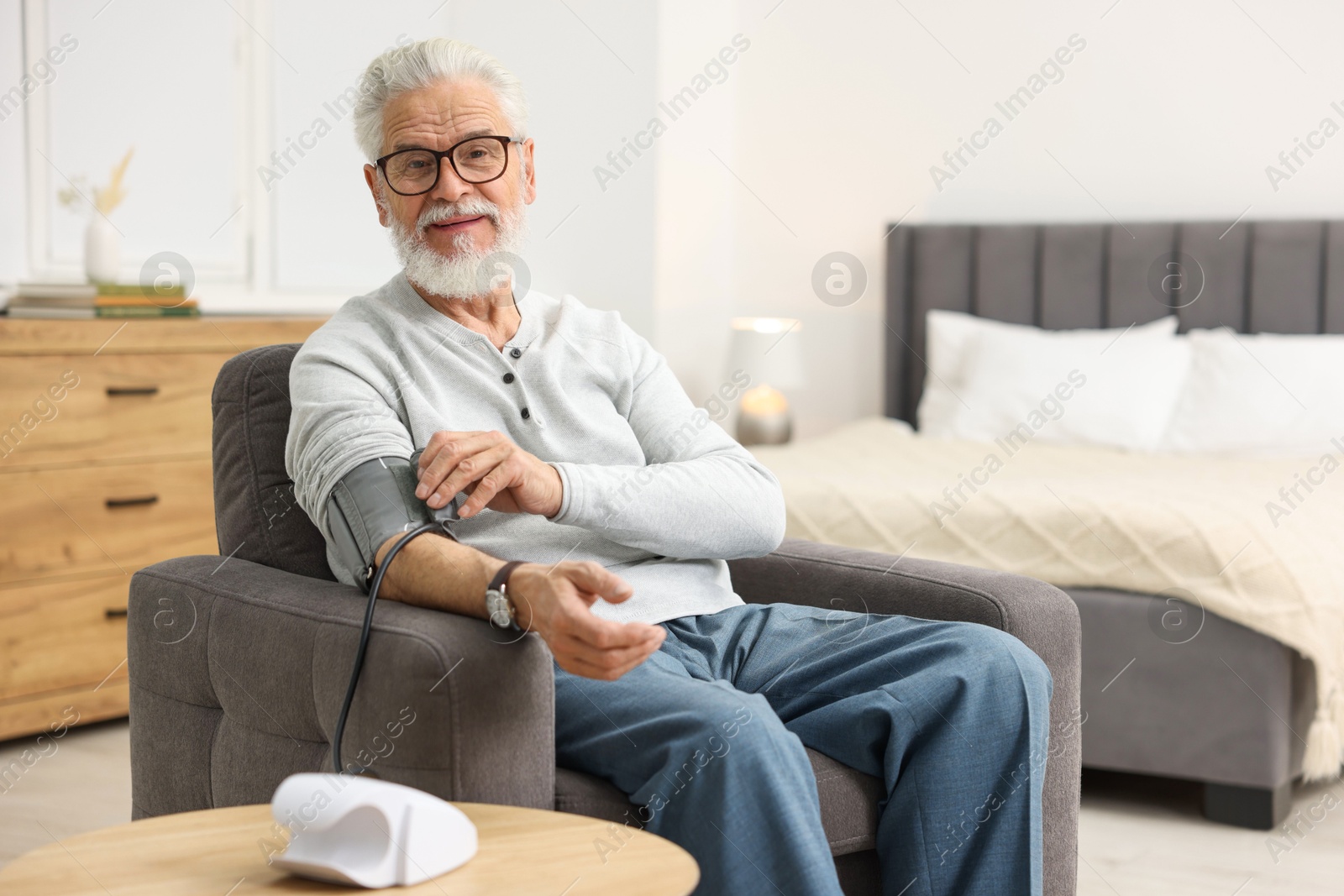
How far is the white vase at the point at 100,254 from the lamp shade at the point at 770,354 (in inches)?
79.7

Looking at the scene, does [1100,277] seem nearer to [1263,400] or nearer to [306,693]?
[1263,400]

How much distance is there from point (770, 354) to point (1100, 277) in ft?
3.48

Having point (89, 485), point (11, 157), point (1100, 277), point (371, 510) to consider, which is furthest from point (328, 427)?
point (1100, 277)

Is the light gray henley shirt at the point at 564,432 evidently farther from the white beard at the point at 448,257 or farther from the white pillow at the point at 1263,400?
the white pillow at the point at 1263,400

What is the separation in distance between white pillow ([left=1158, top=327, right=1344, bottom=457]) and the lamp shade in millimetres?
1276

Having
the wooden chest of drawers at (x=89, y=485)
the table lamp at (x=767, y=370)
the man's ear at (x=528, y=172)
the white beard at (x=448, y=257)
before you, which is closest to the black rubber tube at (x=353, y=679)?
the white beard at (x=448, y=257)

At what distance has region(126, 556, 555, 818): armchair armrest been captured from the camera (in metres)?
1.23

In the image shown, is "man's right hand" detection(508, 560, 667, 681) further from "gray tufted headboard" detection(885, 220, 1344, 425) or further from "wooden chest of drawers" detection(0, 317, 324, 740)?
"gray tufted headboard" detection(885, 220, 1344, 425)

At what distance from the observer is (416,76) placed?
5.51 feet

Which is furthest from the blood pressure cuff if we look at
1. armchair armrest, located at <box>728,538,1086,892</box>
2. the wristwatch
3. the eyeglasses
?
armchair armrest, located at <box>728,538,1086,892</box>

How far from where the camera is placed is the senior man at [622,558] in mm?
1247

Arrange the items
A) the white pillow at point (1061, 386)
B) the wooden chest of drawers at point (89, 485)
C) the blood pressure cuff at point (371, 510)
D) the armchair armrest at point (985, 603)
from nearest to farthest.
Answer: the blood pressure cuff at point (371, 510) < the armchair armrest at point (985, 603) < the wooden chest of drawers at point (89, 485) < the white pillow at point (1061, 386)

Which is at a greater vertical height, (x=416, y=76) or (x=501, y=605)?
(x=416, y=76)

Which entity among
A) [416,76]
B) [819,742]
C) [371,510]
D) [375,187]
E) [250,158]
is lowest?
[819,742]
